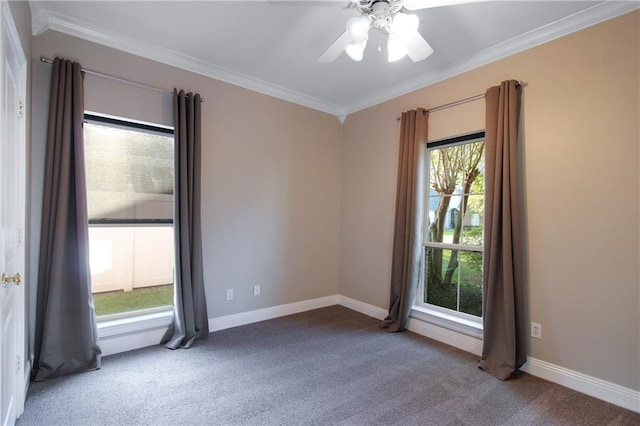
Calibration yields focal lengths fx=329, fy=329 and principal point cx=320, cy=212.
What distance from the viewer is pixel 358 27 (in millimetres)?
1874

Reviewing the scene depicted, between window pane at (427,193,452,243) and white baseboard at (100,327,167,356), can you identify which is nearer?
white baseboard at (100,327,167,356)

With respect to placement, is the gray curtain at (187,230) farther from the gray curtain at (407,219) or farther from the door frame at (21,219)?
the gray curtain at (407,219)

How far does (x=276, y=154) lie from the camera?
3.82 m

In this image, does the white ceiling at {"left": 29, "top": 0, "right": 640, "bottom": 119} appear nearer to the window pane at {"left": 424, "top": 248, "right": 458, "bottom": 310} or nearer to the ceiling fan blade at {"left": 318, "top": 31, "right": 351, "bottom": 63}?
the ceiling fan blade at {"left": 318, "top": 31, "right": 351, "bottom": 63}

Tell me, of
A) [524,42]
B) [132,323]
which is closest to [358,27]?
[524,42]

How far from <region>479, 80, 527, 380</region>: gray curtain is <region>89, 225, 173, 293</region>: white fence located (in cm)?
294

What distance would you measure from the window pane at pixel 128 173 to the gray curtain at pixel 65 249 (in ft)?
1.04

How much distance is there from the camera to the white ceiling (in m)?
2.30

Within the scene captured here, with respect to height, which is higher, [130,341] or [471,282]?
[471,282]

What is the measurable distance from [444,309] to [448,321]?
0.20 meters

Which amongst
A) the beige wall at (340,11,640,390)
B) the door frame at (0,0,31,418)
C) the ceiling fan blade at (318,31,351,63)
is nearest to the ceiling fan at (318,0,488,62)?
the ceiling fan blade at (318,31,351,63)

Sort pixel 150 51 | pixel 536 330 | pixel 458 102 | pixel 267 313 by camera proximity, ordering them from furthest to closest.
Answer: pixel 267 313, pixel 458 102, pixel 150 51, pixel 536 330

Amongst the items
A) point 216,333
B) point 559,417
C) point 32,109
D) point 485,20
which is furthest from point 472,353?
point 32,109

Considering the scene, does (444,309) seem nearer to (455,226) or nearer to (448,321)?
(448,321)
